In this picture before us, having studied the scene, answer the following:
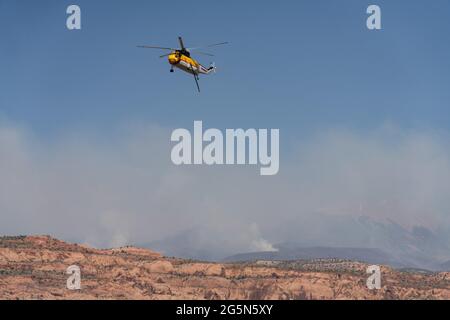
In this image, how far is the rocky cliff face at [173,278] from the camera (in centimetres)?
16475

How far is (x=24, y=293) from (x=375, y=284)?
3361 inches

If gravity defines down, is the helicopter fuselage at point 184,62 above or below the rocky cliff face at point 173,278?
Result: above

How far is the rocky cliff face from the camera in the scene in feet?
541

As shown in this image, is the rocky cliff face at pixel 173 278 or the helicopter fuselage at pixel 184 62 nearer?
the helicopter fuselage at pixel 184 62

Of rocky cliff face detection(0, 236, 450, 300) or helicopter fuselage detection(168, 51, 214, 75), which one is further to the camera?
rocky cliff face detection(0, 236, 450, 300)

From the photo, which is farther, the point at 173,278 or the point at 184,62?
the point at 173,278

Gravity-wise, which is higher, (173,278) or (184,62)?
(184,62)

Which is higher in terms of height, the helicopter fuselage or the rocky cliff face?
the helicopter fuselage

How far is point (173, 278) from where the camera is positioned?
179625 mm
